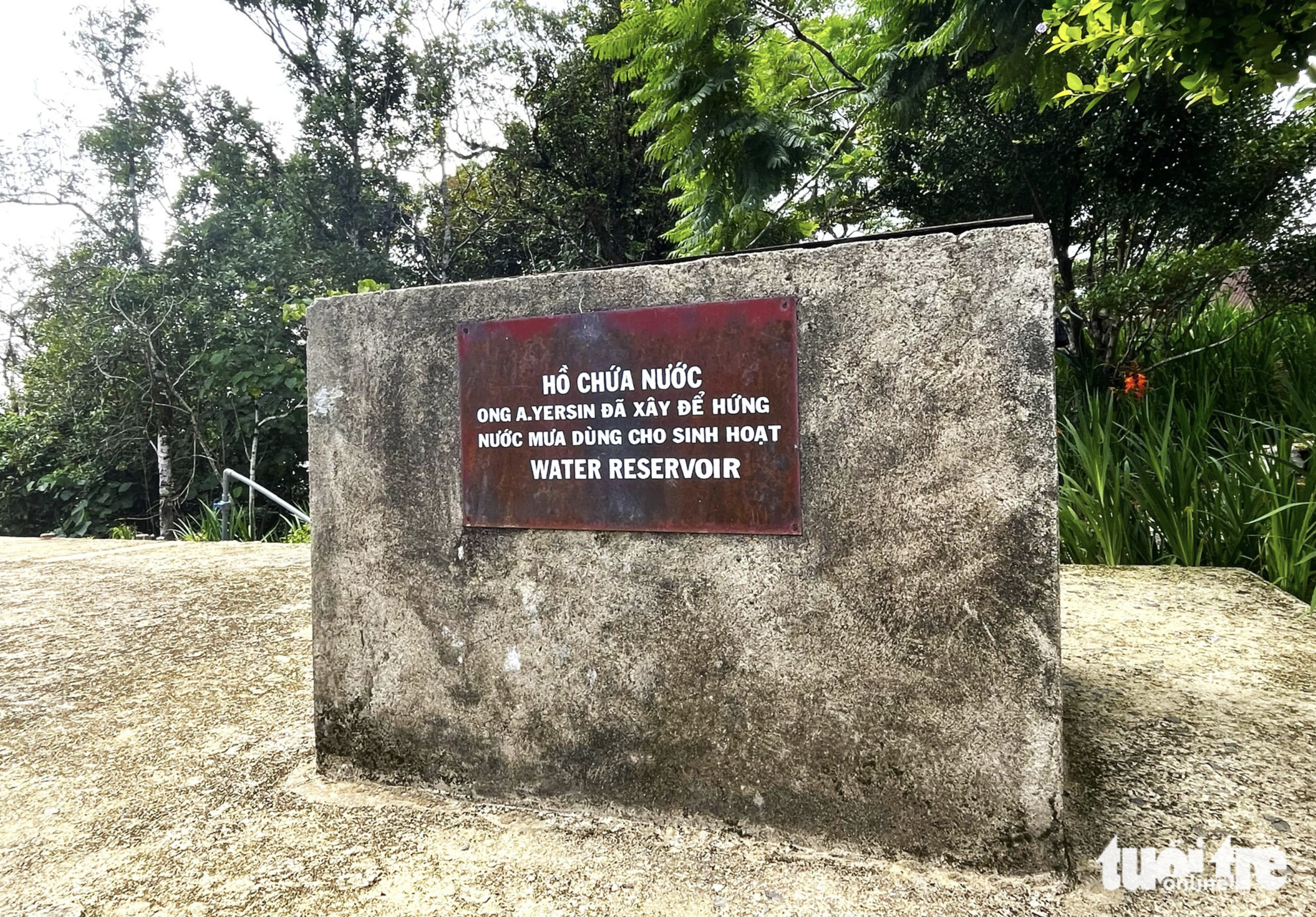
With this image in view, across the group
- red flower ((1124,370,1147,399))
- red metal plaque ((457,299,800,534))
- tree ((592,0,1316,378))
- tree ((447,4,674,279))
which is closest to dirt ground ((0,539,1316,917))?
red metal plaque ((457,299,800,534))

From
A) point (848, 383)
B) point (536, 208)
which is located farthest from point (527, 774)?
point (536, 208)

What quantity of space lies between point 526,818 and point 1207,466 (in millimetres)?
3538

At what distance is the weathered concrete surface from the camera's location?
1.29 meters

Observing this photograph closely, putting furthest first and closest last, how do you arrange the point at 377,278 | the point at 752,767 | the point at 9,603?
the point at 377,278, the point at 9,603, the point at 752,767

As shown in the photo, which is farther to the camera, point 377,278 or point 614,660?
point 377,278

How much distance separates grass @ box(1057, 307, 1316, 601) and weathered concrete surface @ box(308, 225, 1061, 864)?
2.17m

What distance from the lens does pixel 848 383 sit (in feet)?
4.50

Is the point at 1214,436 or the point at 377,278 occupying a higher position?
the point at 377,278

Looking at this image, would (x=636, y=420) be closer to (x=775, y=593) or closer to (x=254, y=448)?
(x=775, y=593)

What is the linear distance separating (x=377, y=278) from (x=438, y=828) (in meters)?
10.2

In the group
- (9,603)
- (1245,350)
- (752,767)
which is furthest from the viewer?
(1245,350)

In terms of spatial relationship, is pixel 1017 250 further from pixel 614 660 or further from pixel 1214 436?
pixel 1214 436

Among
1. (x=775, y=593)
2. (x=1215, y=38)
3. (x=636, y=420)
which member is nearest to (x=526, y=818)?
(x=775, y=593)

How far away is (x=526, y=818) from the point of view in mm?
1550
